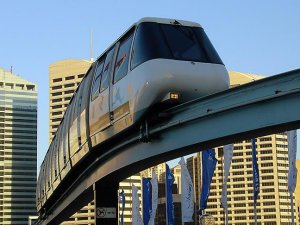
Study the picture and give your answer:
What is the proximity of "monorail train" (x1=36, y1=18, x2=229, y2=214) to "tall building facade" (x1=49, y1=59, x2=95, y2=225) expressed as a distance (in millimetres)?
147054

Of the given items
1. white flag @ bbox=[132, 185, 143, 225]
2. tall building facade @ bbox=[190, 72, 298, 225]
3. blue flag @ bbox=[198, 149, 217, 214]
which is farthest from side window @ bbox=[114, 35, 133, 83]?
tall building facade @ bbox=[190, 72, 298, 225]

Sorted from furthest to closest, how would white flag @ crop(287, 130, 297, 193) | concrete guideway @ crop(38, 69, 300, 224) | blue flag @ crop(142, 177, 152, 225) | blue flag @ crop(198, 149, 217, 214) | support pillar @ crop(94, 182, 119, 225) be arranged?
blue flag @ crop(142, 177, 152, 225), blue flag @ crop(198, 149, 217, 214), white flag @ crop(287, 130, 297, 193), support pillar @ crop(94, 182, 119, 225), concrete guideway @ crop(38, 69, 300, 224)

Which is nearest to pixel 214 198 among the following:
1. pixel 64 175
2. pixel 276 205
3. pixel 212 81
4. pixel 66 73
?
pixel 276 205

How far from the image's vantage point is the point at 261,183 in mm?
134500

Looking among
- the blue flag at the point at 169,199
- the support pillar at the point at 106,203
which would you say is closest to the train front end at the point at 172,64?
the support pillar at the point at 106,203

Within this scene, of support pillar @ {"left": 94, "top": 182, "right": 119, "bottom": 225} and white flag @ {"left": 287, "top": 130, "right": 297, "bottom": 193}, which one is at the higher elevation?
white flag @ {"left": 287, "top": 130, "right": 297, "bottom": 193}

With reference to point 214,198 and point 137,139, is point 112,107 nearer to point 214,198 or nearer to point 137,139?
point 137,139

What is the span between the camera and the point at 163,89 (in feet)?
48.6

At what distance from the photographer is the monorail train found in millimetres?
14938

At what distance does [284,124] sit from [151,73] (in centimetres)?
384

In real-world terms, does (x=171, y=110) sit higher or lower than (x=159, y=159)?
higher

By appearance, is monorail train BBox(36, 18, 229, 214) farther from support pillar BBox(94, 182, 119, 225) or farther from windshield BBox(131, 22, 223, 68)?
support pillar BBox(94, 182, 119, 225)

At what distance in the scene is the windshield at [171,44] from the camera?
15297 millimetres

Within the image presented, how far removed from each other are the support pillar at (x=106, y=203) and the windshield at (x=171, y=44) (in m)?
7.16
